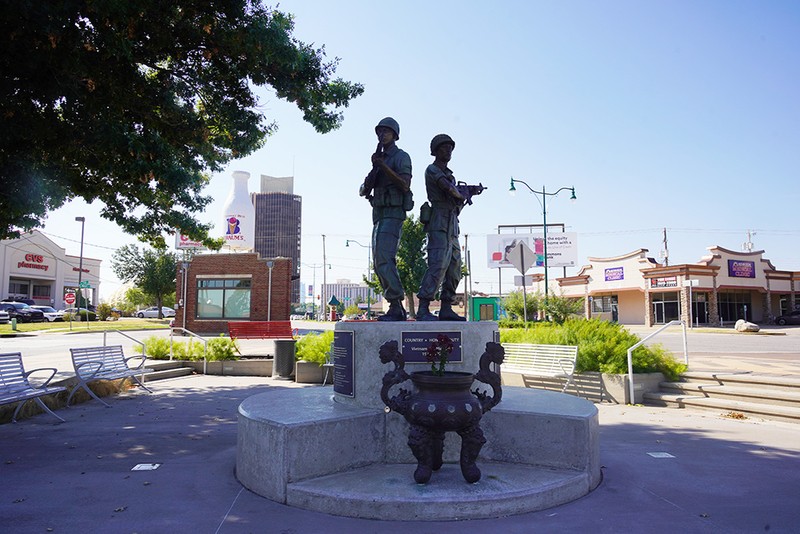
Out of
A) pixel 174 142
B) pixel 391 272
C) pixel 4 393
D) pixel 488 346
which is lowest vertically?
pixel 4 393

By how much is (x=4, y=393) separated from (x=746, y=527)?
29.3ft

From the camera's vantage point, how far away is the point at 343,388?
569 cm

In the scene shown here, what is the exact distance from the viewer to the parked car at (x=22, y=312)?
40719 mm

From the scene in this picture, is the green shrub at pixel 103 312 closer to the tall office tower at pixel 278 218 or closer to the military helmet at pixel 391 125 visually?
the military helmet at pixel 391 125

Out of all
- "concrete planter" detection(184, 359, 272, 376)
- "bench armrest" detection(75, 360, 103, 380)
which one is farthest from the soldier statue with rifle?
"concrete planter" detection(184, 359, 272, 376)

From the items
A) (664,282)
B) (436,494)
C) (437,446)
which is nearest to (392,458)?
(437,446)

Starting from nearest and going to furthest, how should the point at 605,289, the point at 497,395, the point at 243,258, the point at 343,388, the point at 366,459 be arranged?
the point at 497,395, the point at 366,459, the point at 343,388, the point at 243,258, the point at 605,289

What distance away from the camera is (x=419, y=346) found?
540 centimetres

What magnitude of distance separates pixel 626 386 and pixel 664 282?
3491 centimetres

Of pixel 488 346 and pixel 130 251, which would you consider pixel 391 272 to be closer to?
pixel 488 346

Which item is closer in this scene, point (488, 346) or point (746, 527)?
point (746, 527)

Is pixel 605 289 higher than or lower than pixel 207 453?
higher

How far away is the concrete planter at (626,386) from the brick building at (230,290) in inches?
961

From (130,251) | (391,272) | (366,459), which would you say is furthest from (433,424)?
(130,251)
